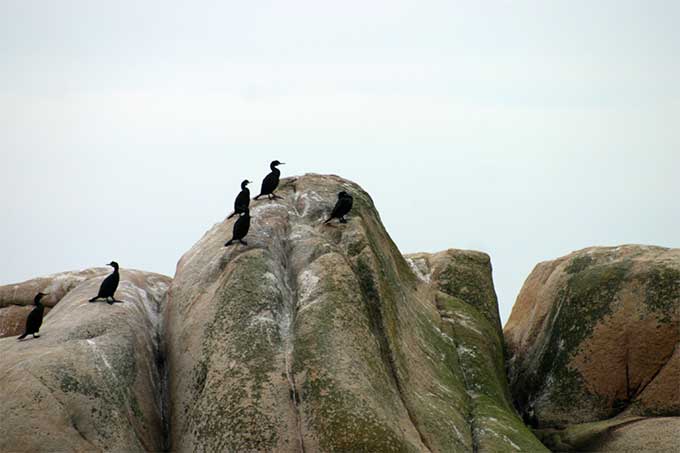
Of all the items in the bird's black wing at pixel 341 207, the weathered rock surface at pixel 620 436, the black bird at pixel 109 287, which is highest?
the bird's black wing at pixel 341 207

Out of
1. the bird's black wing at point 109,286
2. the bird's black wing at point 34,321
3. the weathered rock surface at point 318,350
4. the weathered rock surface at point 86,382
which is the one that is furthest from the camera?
the bird's black wing at point 109,286

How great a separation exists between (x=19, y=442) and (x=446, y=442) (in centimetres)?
1169

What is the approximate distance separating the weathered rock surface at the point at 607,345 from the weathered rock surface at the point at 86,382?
1463 cm

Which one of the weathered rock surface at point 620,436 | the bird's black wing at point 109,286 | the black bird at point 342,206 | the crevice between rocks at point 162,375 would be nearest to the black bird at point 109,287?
the bird's black wing at point 109,286

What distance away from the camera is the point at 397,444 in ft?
90.9

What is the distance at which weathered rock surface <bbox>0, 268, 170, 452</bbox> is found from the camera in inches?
1067

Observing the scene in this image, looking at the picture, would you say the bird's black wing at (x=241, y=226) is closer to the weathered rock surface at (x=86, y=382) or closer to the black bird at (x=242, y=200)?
the black bird at (x=242, y=200)

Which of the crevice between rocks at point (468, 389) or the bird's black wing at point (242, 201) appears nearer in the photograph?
the crevice between rocks at point (468, 389)

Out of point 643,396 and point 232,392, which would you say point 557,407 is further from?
point 232,392

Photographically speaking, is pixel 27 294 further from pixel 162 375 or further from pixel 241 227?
pixel 241 227

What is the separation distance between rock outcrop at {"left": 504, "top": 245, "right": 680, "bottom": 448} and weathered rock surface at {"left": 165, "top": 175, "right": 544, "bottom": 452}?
2.17m

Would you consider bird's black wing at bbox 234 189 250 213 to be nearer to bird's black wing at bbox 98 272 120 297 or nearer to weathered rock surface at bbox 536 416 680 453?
bird's black wing at bbox 98 272 120 297

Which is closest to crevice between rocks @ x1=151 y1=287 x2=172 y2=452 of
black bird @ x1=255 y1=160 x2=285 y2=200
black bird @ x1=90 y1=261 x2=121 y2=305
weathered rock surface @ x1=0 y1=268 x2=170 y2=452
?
weathered rock surface @ x1=0 y1=268 x2=170 y2=452

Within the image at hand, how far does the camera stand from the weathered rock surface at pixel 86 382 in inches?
1067
